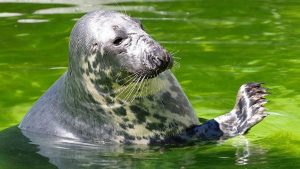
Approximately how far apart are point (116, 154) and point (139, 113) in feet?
1.31

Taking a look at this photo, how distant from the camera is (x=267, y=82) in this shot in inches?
354

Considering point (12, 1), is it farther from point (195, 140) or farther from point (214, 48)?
point (195, 140)

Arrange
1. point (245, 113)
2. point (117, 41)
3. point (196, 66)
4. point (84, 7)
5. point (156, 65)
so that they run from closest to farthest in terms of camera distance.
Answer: point (156, 65) < point (117, 41) < point (245, 113) < point (196, 66) < point (84, 7)

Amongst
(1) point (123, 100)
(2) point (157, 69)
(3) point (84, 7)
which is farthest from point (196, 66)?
(3) point (84, 7)

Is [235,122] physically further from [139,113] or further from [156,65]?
[156,65]

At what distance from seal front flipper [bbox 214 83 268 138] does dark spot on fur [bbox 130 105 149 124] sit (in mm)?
558

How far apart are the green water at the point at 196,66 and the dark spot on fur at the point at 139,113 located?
9.1 inches

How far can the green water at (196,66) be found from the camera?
6.84 meters

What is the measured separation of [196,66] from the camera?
9.82m

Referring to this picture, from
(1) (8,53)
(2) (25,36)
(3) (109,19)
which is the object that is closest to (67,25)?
(2) (25,36)

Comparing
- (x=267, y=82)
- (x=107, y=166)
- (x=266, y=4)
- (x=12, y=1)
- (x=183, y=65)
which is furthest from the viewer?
(x=12, y=1)

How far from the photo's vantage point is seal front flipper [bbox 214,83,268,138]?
23.7 feet

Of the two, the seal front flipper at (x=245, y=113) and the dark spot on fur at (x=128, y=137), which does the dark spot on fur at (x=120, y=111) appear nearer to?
the dark spot on fur at (x=128, y=137)

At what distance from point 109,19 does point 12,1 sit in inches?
316
